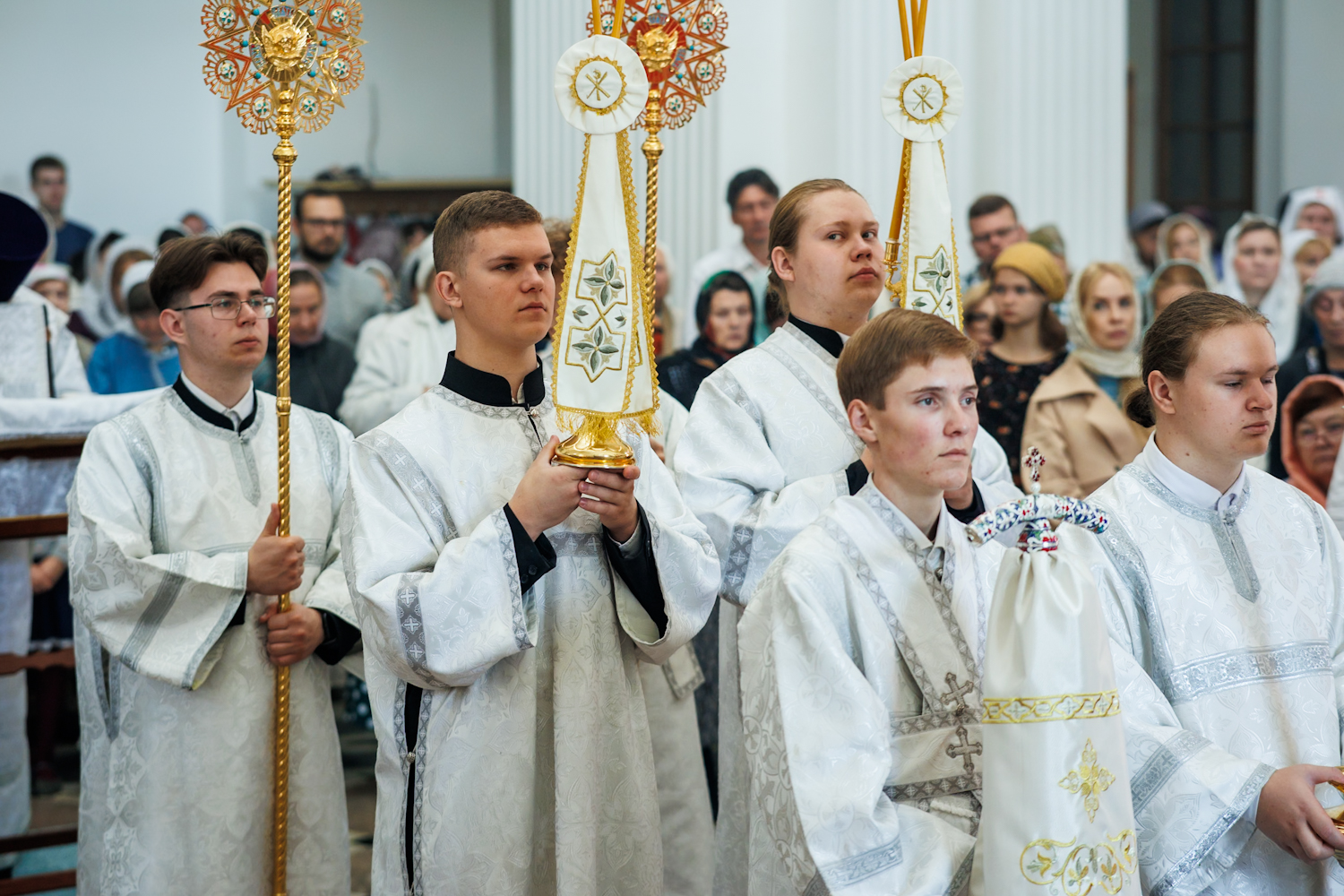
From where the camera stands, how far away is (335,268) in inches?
286

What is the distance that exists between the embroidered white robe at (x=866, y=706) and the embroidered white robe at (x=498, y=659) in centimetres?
38

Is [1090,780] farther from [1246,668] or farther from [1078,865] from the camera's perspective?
[1246,668]

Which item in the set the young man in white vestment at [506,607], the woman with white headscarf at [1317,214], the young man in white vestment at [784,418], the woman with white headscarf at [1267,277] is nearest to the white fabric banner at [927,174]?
the young man in white vestment at [784,418]

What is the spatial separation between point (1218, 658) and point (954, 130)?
4.96m

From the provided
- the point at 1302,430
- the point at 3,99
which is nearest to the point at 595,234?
the point at 1302,430

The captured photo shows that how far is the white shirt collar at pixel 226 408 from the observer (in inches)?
133

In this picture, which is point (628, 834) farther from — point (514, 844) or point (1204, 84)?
point (1204, 84)

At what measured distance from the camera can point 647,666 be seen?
351cm

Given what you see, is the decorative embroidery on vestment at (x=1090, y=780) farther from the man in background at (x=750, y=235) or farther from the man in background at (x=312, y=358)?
the man in background at (x=312, y=358)

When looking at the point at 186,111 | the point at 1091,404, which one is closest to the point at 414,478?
the point at 1091,404

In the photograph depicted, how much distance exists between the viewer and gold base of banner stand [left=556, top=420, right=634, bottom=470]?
2.53 m

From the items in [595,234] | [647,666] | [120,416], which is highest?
[595,234]

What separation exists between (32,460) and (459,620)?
189cm

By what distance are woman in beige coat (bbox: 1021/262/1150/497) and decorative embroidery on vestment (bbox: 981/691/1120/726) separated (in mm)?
2441
